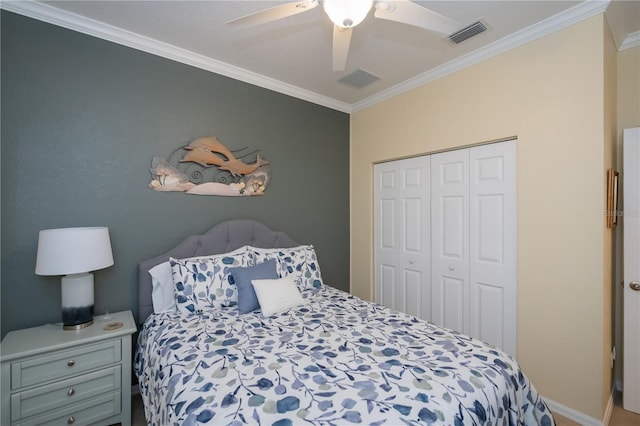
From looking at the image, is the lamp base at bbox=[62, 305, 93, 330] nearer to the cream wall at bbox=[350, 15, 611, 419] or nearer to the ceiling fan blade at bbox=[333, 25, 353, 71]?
the ceiling fan blade at bbox=[333, 25, 353, 71]

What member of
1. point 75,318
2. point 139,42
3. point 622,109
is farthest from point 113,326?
point 622,109

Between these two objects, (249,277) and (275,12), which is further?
(249,277)

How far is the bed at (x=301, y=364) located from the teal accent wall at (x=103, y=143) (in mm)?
371

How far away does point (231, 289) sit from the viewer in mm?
2150

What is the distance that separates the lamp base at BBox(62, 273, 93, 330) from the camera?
5.78ft

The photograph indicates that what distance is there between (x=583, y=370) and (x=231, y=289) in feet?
8.08

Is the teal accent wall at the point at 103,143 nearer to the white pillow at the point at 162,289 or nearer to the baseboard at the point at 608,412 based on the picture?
the white pillow at the point at 162,289

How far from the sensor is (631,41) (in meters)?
2.13

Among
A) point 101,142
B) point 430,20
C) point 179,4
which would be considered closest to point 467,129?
point 430,20

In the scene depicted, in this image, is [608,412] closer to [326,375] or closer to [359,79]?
[326,375]

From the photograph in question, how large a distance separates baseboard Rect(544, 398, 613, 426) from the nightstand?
112 inches

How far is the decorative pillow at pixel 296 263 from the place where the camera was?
8.13 feet

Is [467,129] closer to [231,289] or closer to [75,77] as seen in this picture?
[231,289]

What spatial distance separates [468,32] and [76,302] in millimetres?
3234
